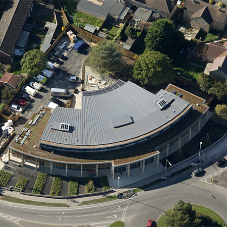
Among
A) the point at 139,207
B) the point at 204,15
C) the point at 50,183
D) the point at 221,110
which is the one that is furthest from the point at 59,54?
the point at 139,207

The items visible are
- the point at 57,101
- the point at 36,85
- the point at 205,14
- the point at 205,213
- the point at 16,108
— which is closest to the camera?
the point at 205,213

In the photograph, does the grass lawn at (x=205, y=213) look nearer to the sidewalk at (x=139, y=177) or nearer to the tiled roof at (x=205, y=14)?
the sidewalk at (x=139, y=177)

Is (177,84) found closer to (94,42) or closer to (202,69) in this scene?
(202,69)

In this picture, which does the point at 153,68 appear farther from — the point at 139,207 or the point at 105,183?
the point at 139,207

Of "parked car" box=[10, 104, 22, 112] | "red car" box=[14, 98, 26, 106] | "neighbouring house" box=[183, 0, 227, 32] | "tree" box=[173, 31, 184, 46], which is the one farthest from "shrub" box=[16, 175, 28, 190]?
"neighbouring house" box=[183, 0, 227, 32]

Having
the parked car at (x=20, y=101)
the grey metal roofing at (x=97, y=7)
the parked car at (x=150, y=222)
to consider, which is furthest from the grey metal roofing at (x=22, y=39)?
the parked car at (x=150, y=222)

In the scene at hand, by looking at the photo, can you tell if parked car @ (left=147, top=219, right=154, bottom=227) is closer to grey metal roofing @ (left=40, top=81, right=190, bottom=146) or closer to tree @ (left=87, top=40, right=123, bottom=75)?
grey metal roofing @ (left=40, top=81, right=190, bottom=146)
